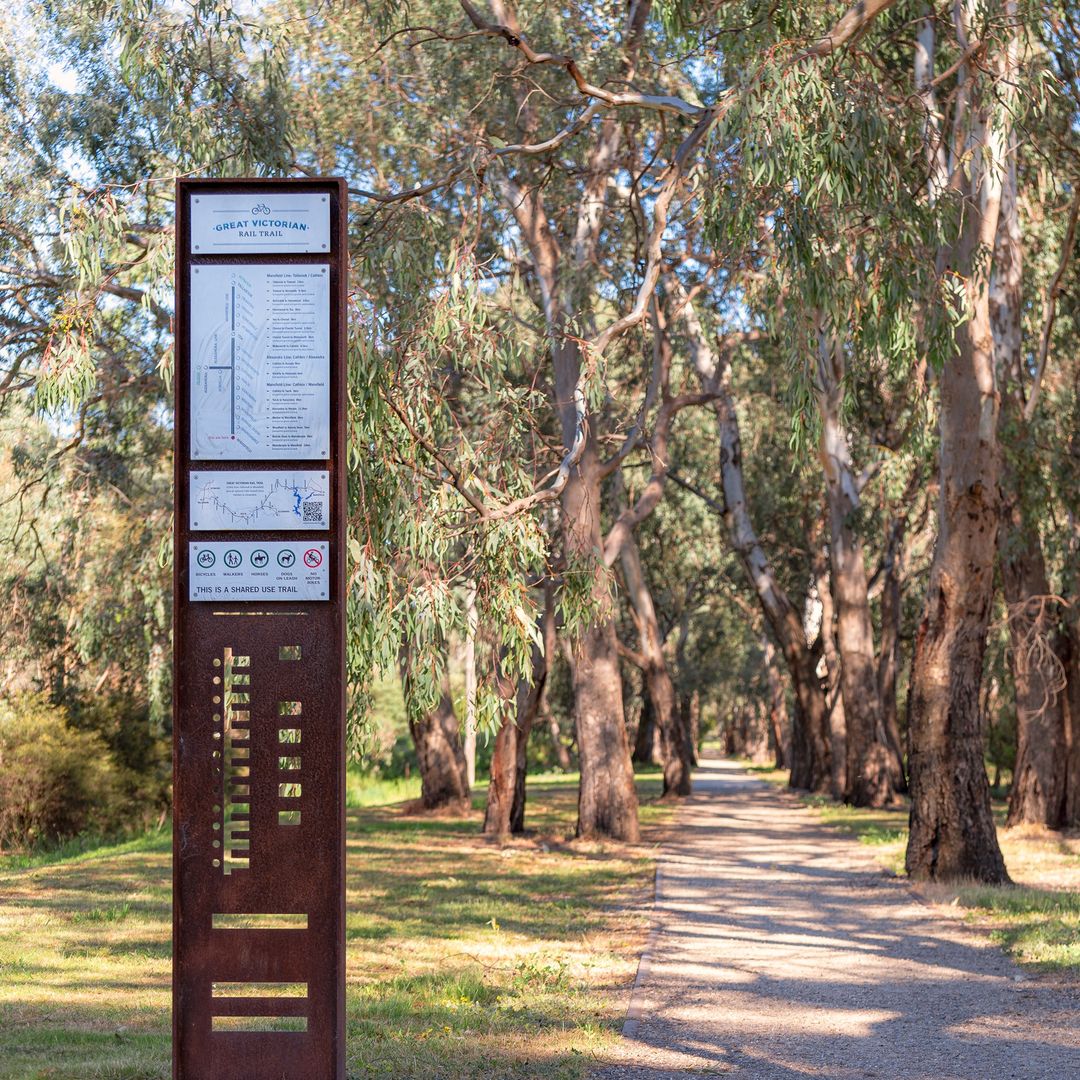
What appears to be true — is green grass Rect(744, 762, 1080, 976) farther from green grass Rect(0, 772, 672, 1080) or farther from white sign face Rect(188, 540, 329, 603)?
white sign face Rect(188, 540, 329, 603)

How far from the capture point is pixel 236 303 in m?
5.43

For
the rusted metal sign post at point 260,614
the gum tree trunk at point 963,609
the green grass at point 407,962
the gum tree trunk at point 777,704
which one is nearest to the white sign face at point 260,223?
the rusted metal sign post at point 260,614

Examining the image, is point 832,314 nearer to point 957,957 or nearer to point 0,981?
point 957,957

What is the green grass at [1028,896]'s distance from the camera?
9680 mm

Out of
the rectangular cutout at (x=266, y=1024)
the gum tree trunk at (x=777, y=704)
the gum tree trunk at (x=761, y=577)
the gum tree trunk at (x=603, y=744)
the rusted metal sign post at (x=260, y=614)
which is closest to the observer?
the rusted metal sign post at (x=260, y=614)

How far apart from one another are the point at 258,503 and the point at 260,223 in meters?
1.05

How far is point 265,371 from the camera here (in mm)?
5414

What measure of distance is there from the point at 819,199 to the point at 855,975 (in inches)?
203

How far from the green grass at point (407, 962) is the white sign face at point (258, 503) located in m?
2.43

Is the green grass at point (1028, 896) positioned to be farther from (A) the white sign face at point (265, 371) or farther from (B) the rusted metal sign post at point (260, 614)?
(A) the white sign face at point (265, 371)

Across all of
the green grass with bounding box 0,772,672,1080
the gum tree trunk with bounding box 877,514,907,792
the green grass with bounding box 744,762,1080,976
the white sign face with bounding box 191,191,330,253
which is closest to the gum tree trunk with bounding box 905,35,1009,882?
the green grass with bounding box 744,762,1080,976

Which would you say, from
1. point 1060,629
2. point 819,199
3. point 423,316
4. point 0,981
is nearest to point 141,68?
point 423,316

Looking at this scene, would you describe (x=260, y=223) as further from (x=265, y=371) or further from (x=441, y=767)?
(x=441, y=767)

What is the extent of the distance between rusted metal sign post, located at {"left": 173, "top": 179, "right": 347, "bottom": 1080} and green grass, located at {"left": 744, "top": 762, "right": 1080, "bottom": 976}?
18.7 feet
